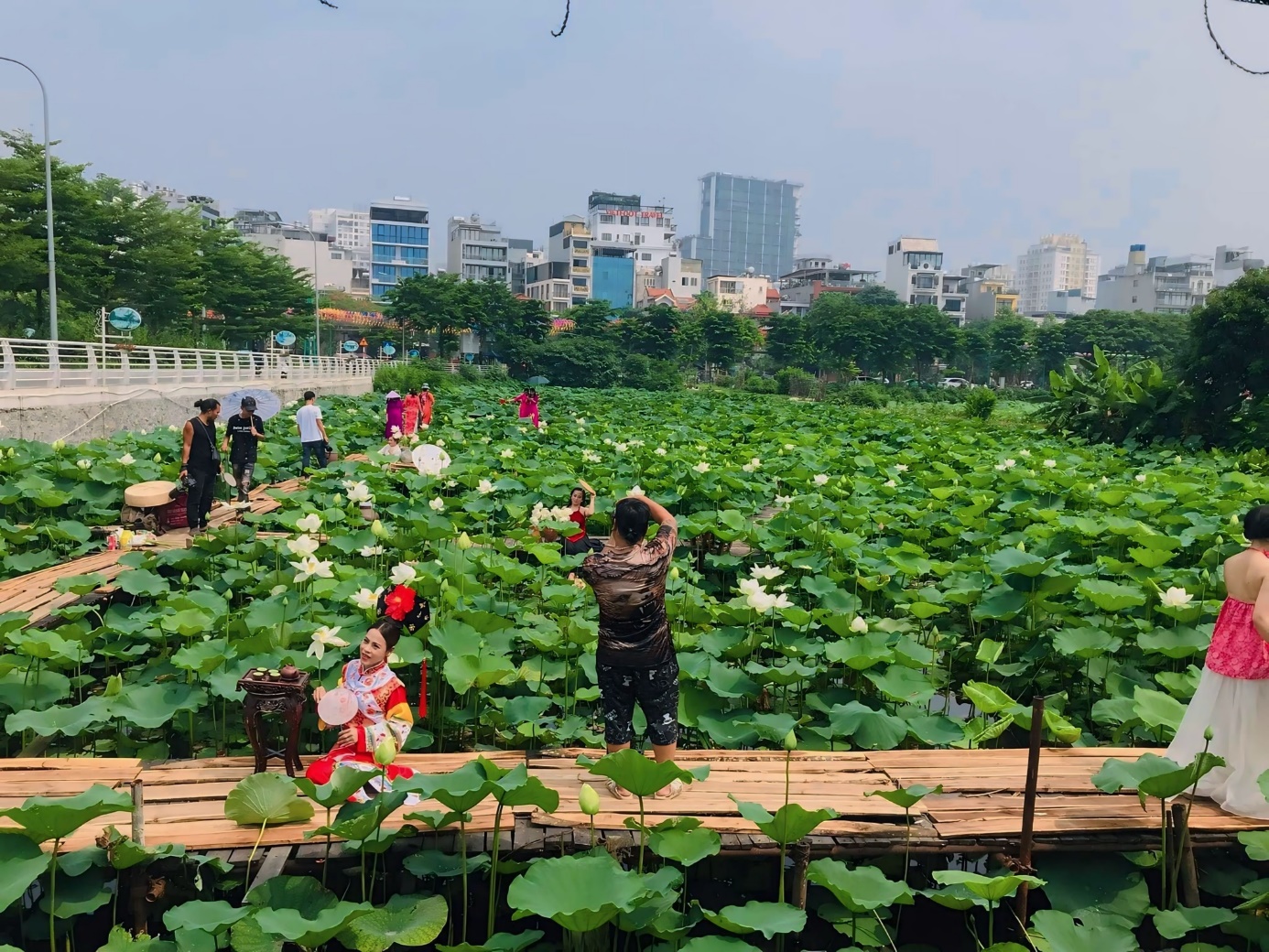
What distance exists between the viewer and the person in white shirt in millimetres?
10367

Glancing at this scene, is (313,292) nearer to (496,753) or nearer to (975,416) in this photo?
(975,416)

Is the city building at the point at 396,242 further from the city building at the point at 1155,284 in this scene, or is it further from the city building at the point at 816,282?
the city building at the point at 1155,284

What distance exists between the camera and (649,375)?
41.3 meters

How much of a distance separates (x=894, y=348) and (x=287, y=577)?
149 feet

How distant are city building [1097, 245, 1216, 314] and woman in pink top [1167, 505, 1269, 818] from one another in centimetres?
6937

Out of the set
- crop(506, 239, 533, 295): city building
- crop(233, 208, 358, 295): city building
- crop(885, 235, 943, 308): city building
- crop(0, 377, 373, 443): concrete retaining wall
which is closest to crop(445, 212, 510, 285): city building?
crop(506, 239, 533, 295): city building

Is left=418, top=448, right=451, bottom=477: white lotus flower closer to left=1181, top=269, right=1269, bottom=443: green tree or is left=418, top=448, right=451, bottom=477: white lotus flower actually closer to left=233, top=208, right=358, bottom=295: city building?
left=1181, top=269, right=1269, bottom=443: green tree

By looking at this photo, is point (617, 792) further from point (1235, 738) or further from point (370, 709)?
point (1235, 738)

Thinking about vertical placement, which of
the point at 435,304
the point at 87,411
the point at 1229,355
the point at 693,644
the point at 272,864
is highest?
the point at 435,304

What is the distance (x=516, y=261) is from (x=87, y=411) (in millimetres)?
79611

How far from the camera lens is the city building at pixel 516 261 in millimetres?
80812

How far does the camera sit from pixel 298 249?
64375mm

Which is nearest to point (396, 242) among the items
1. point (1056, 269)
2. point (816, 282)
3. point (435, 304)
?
point (816, 282)

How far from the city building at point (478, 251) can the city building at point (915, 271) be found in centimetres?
3368
